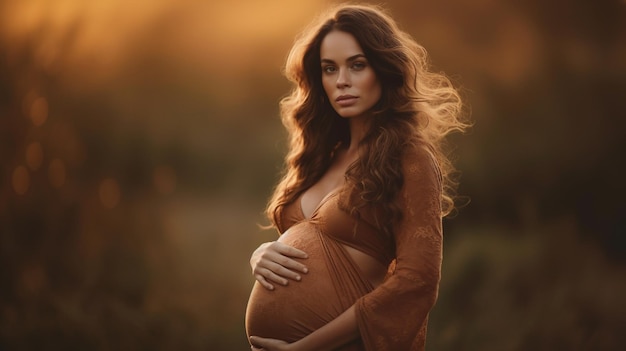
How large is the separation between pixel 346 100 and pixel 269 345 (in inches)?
A: 26.5

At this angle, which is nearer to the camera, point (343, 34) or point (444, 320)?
point (343, 34)

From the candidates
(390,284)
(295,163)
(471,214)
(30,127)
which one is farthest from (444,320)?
(30,127)

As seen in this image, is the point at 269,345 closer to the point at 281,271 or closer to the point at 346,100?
the point at 281,271

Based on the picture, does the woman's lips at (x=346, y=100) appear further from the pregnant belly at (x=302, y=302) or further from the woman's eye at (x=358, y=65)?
the pregnant belly at (x=302, y=302)

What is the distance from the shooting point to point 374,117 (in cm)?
204

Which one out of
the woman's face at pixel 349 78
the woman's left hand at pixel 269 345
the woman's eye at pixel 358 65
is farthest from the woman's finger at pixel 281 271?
the woman's eye at pixel 358 65

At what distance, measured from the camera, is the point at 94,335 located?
13.3 ft

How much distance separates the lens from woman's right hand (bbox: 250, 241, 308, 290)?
6.34 ft

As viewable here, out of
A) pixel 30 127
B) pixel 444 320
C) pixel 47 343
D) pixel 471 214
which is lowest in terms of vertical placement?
pixel 47 343

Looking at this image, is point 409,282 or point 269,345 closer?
point 409,282

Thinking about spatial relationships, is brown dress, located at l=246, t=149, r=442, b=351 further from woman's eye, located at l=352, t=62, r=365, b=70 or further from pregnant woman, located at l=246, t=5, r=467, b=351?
woman's eye, located at l=352, t=62, r=365, b=70

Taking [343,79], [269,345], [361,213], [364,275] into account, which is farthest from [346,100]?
[269,345]

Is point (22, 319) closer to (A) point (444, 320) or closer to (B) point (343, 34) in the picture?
(A) point (444, 320)

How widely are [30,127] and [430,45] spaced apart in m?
2.18
